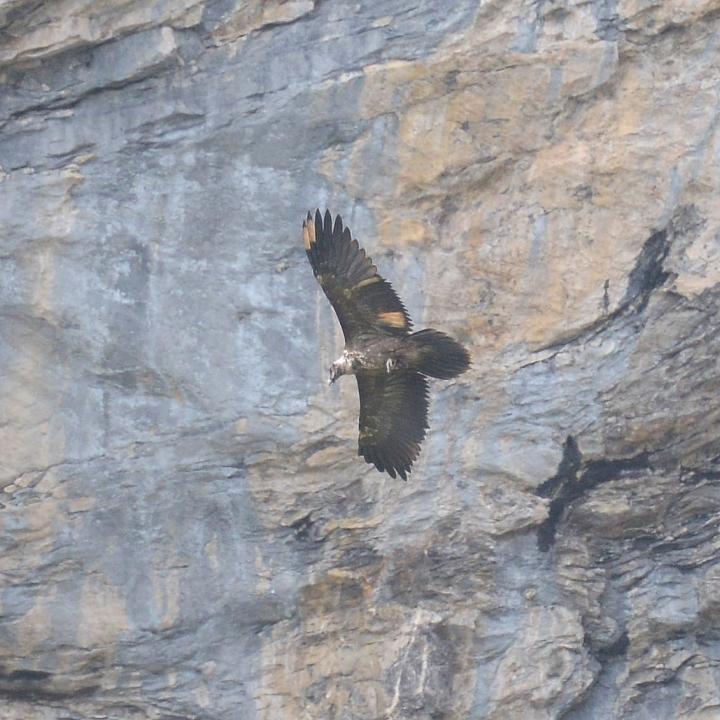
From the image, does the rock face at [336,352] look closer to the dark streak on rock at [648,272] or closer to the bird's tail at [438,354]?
the dark streak on rock at [648,272]

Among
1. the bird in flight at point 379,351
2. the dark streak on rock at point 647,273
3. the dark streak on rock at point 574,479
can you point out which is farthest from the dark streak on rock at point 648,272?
the bird in flight at point 379,351

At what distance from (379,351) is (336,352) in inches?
28.5

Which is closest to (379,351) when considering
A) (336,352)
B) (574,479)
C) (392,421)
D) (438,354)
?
(438,354)

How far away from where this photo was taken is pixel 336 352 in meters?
7.98

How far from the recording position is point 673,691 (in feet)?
27.2

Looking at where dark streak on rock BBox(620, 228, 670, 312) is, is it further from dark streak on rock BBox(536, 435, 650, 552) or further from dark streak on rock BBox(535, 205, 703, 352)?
dark streak on rock BBox(536, 435, 650, 552)

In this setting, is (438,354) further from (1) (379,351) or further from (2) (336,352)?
(2) (336,352)

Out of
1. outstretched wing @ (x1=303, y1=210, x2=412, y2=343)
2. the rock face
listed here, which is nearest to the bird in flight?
outstretched wing @ (x1=303, y1=210, x2=412, y2=343)

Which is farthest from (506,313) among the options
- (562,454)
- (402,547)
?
(402,547)

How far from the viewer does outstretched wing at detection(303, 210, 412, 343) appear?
7.11m

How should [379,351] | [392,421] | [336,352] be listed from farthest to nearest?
[336,352], [392,421], [379,351]

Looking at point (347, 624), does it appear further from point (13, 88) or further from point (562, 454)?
point (13, 88)

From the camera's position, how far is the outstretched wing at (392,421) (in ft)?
24.6

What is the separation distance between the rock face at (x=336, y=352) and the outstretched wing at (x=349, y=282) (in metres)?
0.69
